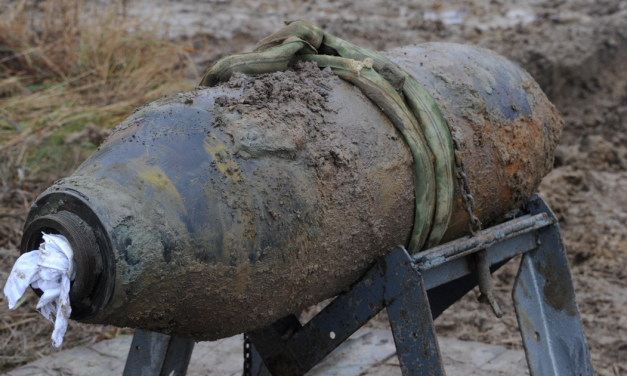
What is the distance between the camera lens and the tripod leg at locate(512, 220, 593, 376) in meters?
2.30

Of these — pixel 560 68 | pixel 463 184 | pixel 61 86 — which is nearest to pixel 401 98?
pixel 463 184

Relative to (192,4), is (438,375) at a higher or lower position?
lower

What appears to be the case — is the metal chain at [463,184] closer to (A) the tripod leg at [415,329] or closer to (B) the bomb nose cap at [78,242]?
(A) the tripod leg at [415,329]

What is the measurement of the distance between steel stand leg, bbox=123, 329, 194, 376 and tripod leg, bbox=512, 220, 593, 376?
47.0 inches

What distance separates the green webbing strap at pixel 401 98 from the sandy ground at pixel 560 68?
156 cm

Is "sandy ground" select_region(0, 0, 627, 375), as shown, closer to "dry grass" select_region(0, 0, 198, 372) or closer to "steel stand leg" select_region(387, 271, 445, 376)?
"dry grass" select_region(0, 0, 198, 372)

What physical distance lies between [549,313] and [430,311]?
0.79 meters

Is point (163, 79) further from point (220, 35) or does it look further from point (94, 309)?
point (94, 309)

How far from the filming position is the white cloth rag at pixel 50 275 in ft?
4.42

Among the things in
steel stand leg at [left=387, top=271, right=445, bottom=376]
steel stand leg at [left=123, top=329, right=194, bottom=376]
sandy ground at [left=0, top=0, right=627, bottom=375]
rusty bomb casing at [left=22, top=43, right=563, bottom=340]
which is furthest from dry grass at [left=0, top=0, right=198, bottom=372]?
steel stand leg at [left=387, top=271, right=445, bottom=376]

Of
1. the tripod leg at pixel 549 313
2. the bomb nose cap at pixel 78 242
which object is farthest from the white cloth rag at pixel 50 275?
the tripod leg at pixel 549 313

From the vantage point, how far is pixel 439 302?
2432mm

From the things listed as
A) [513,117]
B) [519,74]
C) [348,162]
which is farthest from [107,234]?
[519,74]

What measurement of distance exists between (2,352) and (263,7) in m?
4.87
